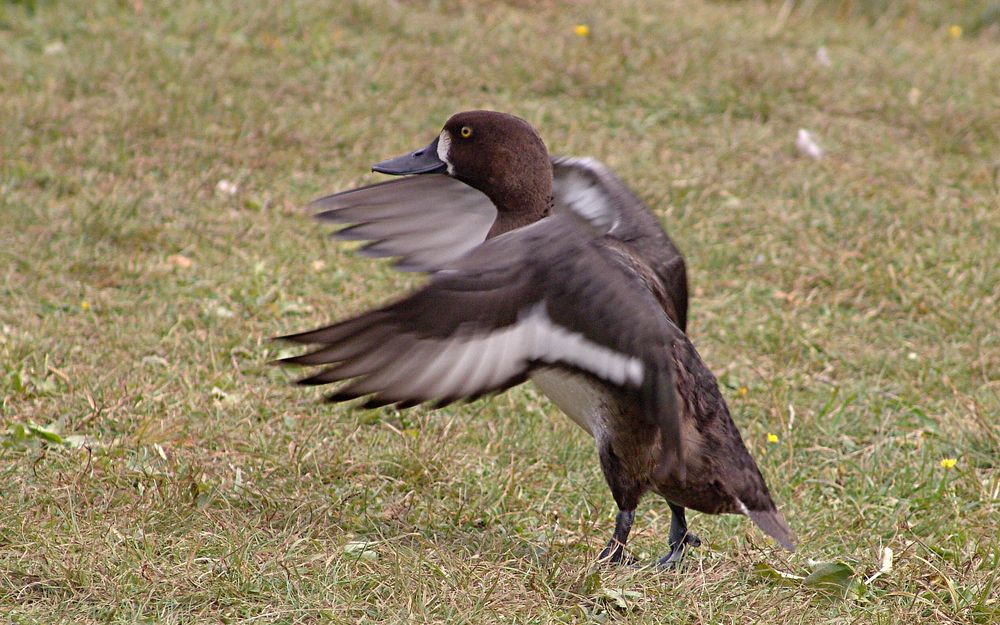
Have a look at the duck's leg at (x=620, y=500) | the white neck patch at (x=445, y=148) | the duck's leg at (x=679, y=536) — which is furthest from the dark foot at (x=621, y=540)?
the white neck patch at (x=445, y=148)

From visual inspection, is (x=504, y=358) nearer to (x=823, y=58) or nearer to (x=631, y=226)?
(x=631, y=226)

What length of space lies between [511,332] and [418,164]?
116 centimetres

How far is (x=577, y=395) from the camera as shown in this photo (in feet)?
10.4

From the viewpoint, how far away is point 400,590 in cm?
293

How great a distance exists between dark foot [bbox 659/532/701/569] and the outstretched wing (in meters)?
0.37

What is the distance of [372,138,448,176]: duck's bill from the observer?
3779 mm

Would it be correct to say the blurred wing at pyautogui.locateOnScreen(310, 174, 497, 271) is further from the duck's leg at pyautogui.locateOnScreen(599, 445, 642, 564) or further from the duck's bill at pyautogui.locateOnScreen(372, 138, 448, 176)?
the duck's leg at pyautogui.locateOnScreen(599, 445, 642, 564)

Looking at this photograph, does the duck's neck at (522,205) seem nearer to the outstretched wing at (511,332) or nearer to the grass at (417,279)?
the outstretched wing at (511,332)

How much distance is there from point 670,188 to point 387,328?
3751 millimetres

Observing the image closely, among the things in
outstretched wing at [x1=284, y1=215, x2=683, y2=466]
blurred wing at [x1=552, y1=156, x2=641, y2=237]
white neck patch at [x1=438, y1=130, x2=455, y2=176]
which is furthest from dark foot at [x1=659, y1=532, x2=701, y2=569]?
white neck patch at [x1=438, y1=130, x2=455, y2=176]

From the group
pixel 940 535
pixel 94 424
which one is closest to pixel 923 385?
pixel 940 535

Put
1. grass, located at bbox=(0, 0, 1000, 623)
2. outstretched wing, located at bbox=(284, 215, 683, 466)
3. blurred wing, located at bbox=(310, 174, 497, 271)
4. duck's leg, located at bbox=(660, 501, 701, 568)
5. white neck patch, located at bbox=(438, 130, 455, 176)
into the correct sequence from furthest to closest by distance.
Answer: blurred wing, located at bbox=(310, 174, 497, 271) → white neck patch, located at bbox=(438, 130, 455, 176) → duck's leg, located at bbox=(660, 501, 701, 568) → grass, located at bbox=(0, 0, 1000, 623) → outstretched wing, located at bbox=(284, 215, 683, 466)

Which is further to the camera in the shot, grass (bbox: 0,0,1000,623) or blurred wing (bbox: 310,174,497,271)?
blurred wing (bbox: 310,174,497,271)

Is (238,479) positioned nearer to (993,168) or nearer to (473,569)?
(473,569)
